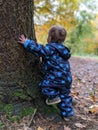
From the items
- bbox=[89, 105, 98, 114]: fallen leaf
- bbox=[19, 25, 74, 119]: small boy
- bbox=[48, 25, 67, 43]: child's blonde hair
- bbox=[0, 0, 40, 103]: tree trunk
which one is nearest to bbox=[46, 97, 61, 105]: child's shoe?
bbox=[19, 25, 74, 119]: small boy

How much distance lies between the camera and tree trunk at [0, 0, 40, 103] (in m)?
4.29

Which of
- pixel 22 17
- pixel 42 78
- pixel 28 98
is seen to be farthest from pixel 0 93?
pixel 22 17

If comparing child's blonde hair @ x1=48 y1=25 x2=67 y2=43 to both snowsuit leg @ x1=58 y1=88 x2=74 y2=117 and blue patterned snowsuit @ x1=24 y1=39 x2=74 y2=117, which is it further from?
snowsuit leg @ x1=58 y1=88 x2=74 y2=117

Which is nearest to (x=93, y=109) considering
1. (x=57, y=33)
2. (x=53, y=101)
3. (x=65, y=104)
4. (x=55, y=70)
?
(x=65, y=104)

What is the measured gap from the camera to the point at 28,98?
14.8 ft

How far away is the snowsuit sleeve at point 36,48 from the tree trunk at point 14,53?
4.4 inches

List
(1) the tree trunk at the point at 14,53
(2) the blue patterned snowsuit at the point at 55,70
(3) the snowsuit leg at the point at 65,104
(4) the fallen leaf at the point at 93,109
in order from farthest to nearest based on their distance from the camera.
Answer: (4) the fallen leaf at the point at 93,109
(3) the snowsuit leg at the point at 65,104
(2) the blue patterned snowsuit at the point at 55,70
(1) the tree trunk at the point at 14,53

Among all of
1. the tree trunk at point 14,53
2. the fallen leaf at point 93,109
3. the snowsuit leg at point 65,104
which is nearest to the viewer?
the tree trunk at point 14,53

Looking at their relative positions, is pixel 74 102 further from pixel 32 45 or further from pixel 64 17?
pixel 64 17

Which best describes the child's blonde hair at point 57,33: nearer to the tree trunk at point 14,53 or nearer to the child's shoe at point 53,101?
the tree trunk at point 14,53

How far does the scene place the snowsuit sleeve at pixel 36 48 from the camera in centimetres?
436

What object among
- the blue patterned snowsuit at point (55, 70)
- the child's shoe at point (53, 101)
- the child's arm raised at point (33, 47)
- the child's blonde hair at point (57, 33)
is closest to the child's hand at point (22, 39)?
the child's arm raised at point (33, 47)

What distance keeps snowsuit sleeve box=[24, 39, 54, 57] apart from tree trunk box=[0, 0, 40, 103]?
0.37ft

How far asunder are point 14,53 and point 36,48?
0.28 meters
